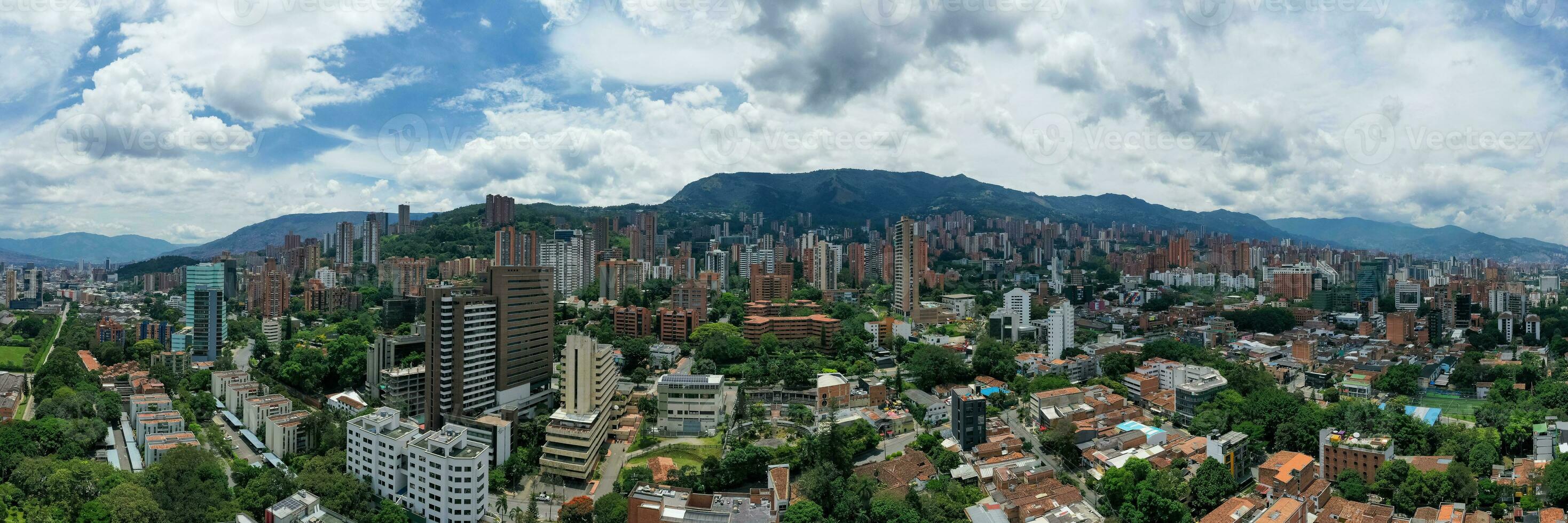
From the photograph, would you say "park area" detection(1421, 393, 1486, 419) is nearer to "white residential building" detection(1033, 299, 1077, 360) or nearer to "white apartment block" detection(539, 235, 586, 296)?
"white residential building" detection(1033, 299, 1077, 360)

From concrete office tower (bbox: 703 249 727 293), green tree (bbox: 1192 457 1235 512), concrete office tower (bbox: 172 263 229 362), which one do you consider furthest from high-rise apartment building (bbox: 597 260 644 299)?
green tree (bbox: 1192 457 1235 512)

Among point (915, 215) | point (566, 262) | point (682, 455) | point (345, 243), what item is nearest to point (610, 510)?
point (682, 455)

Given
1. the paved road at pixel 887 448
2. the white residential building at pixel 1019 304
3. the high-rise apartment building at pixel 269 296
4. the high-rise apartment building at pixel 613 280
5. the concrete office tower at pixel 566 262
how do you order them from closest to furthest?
the paved road at pixel 887 448 → the white residential building at pixel 1019 304 → the high-rise apartment building at pixel 269 296 → the high-rise apartment building at pixel 613 280 → the concrete office tower at pixel 566 262

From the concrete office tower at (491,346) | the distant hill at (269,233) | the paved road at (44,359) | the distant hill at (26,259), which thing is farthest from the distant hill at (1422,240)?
the distant hill at (26,259)

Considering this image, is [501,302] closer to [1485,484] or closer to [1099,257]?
[1485,484]

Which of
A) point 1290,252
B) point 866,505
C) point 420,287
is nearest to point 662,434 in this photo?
point 866,505

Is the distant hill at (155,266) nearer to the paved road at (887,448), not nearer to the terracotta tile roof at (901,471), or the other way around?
the paved road at (887,448)

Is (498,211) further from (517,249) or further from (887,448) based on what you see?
(887,448)
